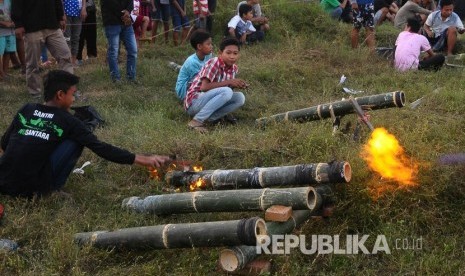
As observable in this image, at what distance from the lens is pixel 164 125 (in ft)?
23.0

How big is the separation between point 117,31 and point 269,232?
562cm

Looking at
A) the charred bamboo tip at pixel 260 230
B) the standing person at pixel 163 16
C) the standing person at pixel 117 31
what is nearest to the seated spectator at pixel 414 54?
the standing person at pixel 117 31

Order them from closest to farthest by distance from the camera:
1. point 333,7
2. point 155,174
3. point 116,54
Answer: point 155,174 < point 116,54 < point 333,7

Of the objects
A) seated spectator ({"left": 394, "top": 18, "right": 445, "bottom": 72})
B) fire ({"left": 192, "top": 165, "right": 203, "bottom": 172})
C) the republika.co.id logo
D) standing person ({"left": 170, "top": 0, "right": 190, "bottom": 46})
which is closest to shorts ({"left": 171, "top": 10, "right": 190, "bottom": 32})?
standing person ({"left": 170, "top": 0, "right": 190, "bottom": 46})

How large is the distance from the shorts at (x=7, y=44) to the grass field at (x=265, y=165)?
1.42ft

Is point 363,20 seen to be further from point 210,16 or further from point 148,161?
point 148,161

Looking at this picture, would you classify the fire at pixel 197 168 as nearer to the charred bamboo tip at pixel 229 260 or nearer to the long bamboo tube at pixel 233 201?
the long bamboo tube at pixel 233 201

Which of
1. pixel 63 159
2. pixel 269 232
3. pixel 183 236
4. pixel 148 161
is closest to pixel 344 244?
pixel 269 232

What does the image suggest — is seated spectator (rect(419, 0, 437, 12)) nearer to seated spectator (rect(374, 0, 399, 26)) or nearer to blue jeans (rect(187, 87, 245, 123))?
seated spectator (rect(374, 0, 399, 26))

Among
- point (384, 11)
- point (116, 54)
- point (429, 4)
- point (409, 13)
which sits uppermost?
point (116, 54)

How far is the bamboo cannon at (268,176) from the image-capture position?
429 cm

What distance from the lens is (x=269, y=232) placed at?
395 centimetres

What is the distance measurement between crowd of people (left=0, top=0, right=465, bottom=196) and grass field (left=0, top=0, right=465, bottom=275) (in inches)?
11.1

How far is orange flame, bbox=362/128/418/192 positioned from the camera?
4.52 meters
